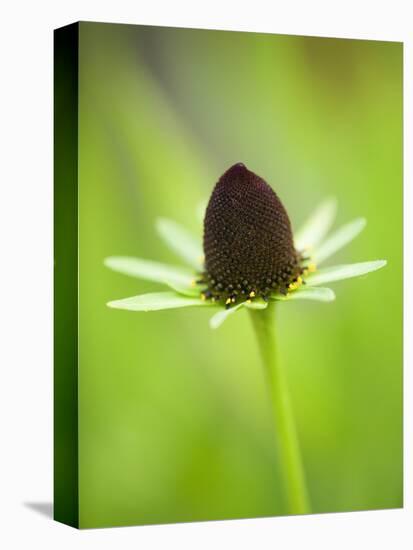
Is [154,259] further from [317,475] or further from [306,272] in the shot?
[317,475]

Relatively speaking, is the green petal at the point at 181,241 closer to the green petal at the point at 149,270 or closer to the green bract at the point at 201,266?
the green bract at the point at 201,266

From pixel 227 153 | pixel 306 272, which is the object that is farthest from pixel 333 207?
pixel 306 272

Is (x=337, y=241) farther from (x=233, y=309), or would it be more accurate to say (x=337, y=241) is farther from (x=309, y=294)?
(x=233, y=309)

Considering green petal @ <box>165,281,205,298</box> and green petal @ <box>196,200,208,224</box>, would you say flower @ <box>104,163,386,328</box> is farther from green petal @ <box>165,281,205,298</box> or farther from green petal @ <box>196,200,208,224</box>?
green petal @ <box>196,200,208,224</box>

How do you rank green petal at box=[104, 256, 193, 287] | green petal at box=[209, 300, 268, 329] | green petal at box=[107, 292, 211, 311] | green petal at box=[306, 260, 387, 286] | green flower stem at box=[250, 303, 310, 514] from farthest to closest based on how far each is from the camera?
1. green petal at box=[104, 256, 193, 287]
2. green flower stem at box=[250, 303, 310, 514]
3. green petal at box=[306, 260, 387, 286]
4. green petal at box=[107, 292, 211, 311]
5. green petal at box=[209, 300, 268, 329]

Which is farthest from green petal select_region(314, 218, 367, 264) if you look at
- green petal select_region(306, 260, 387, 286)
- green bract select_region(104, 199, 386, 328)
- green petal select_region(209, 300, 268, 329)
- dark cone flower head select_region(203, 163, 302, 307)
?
green petal select_region(209, 300, 268, 329)

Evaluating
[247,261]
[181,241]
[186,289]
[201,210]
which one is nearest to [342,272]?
[247,261]

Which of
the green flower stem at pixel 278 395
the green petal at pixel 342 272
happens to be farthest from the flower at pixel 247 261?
the green flower stem at pixel 278 395
